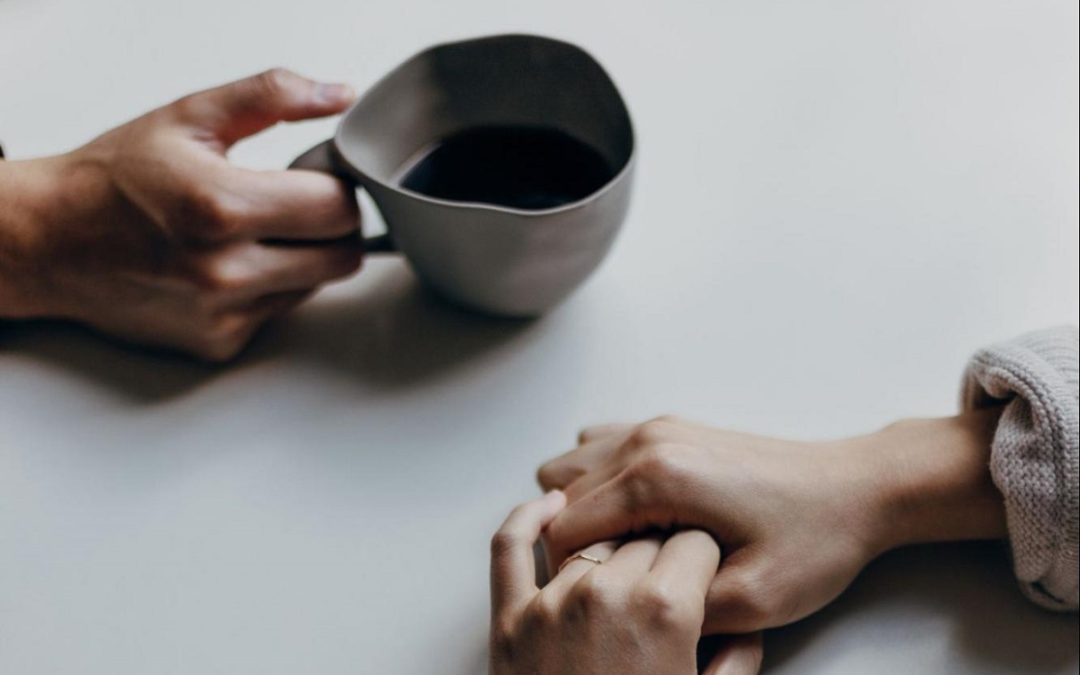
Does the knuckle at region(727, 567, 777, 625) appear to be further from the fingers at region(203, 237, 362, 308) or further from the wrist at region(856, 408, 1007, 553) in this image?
the fingers at region(203, 237, 362, 308)

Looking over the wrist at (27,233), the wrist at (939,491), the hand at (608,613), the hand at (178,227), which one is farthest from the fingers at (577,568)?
the wrist at (27,233)

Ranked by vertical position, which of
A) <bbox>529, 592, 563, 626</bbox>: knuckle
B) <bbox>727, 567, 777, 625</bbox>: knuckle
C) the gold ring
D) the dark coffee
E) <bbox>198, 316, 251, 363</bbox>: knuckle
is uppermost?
A: the dark coffee

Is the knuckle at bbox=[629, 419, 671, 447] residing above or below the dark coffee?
below

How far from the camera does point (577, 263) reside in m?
0.63

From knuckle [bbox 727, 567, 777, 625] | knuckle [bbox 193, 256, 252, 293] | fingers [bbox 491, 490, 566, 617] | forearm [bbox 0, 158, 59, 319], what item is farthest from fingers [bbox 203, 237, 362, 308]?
knuckle [bbox 727, 567, 777, 625]

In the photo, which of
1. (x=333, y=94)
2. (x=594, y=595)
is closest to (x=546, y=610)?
(x=594, y=595)

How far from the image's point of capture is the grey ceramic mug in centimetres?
59

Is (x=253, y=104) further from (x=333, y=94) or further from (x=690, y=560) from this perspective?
(x=690, y=560)

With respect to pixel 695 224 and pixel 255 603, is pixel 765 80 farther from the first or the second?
pixel 255 603

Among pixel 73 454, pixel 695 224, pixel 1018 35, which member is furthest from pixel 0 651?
pixel 1018 35

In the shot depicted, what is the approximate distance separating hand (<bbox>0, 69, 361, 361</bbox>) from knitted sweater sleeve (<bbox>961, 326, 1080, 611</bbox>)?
→ 387 mm

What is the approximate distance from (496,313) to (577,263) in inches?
2.8

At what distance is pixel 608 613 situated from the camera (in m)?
0.50

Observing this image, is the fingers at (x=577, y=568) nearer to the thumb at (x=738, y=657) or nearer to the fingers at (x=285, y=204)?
the thumb at (x=738, y=657)
